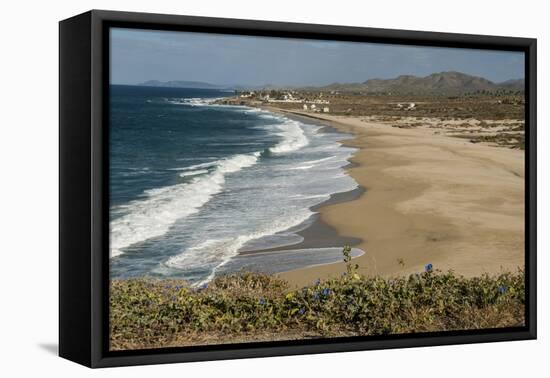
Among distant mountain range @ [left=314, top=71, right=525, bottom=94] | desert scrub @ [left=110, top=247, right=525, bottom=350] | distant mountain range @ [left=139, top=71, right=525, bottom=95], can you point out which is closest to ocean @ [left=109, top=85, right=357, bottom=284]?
desert scrub @ [left=110, top=247, right=525, bottom=350]

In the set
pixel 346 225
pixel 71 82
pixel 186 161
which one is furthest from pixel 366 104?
pixel 71 82

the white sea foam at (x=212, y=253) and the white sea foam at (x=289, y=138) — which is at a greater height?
the white sea foam at (x=289, y=138)

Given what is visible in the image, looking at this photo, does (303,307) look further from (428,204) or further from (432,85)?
(432,85)

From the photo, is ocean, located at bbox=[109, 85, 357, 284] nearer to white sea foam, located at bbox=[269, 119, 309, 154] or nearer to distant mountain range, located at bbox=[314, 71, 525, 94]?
white sea foam, located at bbox=[269, 119, 309, 154]

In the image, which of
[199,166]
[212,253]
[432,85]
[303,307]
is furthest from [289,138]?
[432,85]

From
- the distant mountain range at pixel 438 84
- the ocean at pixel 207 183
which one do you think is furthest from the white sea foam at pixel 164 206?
the distant mountain range at pixel 438 84

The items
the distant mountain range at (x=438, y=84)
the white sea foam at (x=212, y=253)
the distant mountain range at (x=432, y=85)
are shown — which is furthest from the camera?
the distant mountain range at (x=438, y=84)

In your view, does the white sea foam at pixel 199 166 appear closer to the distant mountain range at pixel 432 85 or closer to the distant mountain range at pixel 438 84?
the distant mountain range at pixel 432 85

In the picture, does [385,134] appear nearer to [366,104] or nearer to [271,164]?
[366,104]
